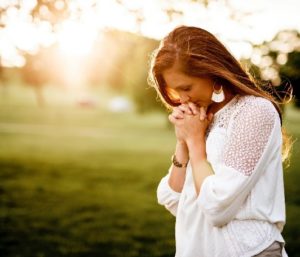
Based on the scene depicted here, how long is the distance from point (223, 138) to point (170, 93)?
1.72 ft

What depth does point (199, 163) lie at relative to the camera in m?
2.40

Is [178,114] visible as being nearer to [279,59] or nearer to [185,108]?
[185,108]

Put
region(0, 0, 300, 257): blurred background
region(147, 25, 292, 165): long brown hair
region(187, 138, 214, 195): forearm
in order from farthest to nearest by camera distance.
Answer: region(0, 0, 300, 257): blurred background, region(147, 25, 292, 165): long brown hair, region(187, 138, 214, 195): forearm

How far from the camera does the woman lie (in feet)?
7.50

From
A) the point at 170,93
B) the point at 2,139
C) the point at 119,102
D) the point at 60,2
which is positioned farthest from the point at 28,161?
the point at 119,102

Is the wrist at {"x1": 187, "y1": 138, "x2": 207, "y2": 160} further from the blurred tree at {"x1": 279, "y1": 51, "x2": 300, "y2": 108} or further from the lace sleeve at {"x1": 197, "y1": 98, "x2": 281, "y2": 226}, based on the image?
the blurred tree at {"x1": 279, "y1": 51, "x2": 300, "y2": 108}

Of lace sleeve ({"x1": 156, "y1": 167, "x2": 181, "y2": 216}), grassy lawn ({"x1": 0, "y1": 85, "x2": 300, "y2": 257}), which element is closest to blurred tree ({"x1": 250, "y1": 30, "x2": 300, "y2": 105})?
grassy lawn ({"x1": 0, "y1": 85, "x2": 300, "y2": 257})

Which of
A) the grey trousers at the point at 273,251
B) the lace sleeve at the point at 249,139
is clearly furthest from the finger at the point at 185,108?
the grey trousers at the point at 273,251

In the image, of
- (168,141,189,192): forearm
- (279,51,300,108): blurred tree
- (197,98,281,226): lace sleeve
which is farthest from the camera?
(279,51,300,108): blurred tree

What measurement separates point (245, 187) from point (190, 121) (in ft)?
1.55

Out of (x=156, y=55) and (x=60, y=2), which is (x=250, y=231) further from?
(x=60, y=2)

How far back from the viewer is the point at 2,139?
25203 millimetres

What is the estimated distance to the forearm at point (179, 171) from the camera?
276 cm

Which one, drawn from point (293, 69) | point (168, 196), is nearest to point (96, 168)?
point (293, 69)
